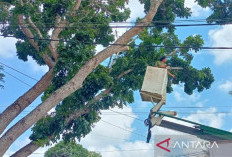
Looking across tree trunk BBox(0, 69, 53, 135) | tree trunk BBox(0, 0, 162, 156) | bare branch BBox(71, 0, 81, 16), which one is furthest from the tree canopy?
bare branch BBox(71, 0, 81, 16)

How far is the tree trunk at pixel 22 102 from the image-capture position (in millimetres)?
9156

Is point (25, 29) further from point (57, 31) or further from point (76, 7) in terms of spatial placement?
point (76, 7)

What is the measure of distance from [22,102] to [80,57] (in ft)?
6.26

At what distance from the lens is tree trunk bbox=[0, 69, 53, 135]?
916cm

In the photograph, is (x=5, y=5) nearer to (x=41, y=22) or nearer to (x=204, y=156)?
(x=41, y=22)

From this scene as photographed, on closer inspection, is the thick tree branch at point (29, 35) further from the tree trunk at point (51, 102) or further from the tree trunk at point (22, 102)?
the tree trunk at point (51, 102)

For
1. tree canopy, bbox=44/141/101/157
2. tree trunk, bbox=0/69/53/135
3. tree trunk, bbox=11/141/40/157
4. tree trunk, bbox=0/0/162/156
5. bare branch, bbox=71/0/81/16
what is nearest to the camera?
tree trunk, bbox=0/0/162/156

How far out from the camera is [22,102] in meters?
9.39

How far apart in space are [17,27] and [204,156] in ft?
22.6

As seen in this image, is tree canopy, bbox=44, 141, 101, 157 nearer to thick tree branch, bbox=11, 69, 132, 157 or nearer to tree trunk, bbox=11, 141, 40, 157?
thick tree branch, bbox=11, 69, 132, 157

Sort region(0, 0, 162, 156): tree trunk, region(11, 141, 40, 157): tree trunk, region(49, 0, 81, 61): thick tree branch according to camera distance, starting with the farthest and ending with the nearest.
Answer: region(11, 141, 40, 157): tree trunk → region(49, 0, 81, 61): thick tree branch → region(0, 0, 162, 156): tree trunk

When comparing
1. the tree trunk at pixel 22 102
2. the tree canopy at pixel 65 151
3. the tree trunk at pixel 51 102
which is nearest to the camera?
the tree trunk at pixel 51 102

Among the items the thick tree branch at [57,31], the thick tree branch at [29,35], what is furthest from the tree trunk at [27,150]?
the thick tree branch at [57,31]

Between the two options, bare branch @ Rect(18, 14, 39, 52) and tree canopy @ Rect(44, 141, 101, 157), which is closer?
bare branch @ Rect(18, 14, 39, 52)
